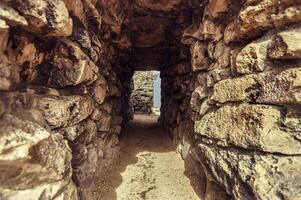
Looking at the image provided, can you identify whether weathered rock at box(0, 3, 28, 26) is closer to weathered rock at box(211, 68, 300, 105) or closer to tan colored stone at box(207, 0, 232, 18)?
weathered rock at box(211, 68, 300, 105)

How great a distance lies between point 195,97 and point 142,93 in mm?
9720

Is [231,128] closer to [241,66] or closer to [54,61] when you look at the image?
[241,66]

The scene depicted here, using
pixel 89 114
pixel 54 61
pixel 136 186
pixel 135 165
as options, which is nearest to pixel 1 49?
pixel 54 61

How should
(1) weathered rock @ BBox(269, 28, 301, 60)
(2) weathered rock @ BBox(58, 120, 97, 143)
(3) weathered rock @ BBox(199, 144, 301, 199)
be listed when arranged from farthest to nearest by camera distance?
(2) weathered rock @ BBox(58, 120, 97, 143) → (1) weathered rock @ BBox(269, 28, 301, 60) → (3) weathered rock @ BBox(199, 144, 301, 199)

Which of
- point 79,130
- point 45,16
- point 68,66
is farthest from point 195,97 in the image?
point 45,16

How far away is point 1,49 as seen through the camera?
2.13m

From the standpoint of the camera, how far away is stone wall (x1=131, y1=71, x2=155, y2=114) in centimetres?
1434

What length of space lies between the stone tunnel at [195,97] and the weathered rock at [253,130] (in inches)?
0.5

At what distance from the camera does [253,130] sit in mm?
2992

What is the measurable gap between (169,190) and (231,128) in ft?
7.09

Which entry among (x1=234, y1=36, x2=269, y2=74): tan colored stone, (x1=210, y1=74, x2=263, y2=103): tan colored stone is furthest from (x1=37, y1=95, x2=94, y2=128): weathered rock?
(x1=234, y1=36, x2=269, y2=74): tan colored stone

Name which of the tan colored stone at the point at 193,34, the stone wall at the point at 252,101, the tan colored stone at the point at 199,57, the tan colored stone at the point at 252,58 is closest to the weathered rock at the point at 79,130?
the stone wall at the point at 252,101

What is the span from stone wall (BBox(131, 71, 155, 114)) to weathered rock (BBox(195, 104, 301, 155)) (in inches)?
423

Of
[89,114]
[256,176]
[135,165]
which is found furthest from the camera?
[135,165]
